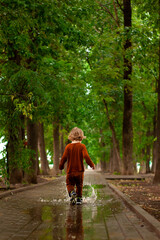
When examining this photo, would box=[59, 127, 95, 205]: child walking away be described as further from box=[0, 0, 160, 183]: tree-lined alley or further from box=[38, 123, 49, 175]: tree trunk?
box=[38, 123, 49, 175]: tree trunk

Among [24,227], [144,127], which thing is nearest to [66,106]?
[24,227]

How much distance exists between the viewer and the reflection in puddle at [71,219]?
5477mm

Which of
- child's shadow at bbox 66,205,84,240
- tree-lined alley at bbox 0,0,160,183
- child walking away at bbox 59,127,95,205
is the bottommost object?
child's shadow at bbox 66,205,84,240

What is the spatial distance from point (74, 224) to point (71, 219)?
49cm

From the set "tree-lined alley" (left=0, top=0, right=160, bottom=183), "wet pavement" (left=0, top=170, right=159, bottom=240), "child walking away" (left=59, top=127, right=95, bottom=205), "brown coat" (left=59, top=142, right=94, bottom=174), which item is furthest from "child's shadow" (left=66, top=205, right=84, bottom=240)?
"tree-lined alley" (left=0, top=0, right=160, bottom=183)

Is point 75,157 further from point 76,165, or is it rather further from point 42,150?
point 42,150

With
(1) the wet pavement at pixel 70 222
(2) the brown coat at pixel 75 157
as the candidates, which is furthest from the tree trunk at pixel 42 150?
(1) the wet pavement at pixel 70 222

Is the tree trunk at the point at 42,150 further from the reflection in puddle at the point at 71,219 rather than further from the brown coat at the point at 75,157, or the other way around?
the brown coat at the point at 75,157

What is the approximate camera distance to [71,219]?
22.4ft

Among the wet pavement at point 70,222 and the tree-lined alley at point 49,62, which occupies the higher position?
the tree-lined alley at point 49,62

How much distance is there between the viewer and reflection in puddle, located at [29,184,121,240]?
548 centimetres

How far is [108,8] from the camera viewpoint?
25078 millimetres

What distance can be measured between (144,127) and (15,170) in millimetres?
24528

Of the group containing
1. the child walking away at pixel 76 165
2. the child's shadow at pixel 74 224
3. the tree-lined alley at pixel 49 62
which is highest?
the tree-lined alley at pixel 49 62
